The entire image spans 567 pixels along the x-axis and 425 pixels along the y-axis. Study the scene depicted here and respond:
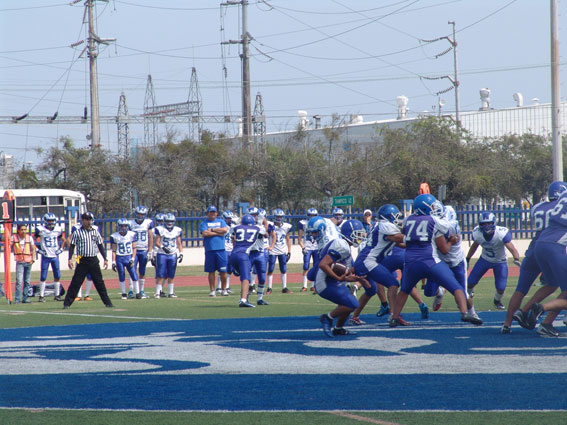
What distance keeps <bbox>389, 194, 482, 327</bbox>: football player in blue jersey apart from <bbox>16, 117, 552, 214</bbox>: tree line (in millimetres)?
33315

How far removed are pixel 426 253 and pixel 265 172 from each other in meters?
36.2

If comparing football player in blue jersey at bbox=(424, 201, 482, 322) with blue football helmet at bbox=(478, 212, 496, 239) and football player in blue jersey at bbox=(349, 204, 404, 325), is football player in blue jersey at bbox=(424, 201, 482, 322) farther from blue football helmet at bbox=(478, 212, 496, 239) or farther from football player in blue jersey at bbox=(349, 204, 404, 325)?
blue football helmet at bbox=(478, 212, 496, 239)

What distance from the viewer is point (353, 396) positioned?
709 cm

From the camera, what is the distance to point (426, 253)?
37.1 ft

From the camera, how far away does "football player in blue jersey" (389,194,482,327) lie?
36.8 feet

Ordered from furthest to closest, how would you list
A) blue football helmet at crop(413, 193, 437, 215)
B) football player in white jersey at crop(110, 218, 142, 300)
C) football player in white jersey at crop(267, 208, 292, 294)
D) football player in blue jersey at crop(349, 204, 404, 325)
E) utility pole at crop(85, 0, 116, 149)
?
utility pole at crop(85, 0, 116, 149), football player in white jersey at crop(267, 208, 292, 294), football player in white jersey at crop(110, 218, 142, 300), football player in blue jersey at crop(349, 204, 404, 325), blue football helmet at crop(413, 193, 437, 215)

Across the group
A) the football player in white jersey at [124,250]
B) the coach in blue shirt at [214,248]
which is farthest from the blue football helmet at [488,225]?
the football player in white jersey at [124,250]

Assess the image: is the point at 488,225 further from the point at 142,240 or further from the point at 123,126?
the point at 123,126

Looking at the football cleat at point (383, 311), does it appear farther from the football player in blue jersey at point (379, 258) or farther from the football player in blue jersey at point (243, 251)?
the football player in blue jersey at point (243, 251)

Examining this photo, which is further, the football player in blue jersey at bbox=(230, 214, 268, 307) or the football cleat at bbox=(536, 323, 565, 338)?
the football player in blue jersey at bbox=(230, 214, 268, 307)

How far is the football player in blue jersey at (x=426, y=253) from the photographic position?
1120cm

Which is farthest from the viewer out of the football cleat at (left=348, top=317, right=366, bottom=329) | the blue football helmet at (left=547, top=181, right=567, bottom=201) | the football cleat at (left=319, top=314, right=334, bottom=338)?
the football cleat at (left=348, top=317, right=366, bottom=329)

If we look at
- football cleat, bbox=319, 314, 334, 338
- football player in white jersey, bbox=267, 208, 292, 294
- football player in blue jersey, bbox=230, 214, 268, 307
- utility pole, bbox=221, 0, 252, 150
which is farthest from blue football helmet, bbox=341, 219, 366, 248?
utility pole, bbox=221, 0, 252, 150

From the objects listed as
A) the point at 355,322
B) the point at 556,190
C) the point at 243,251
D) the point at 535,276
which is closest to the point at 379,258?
the point at 355,322
